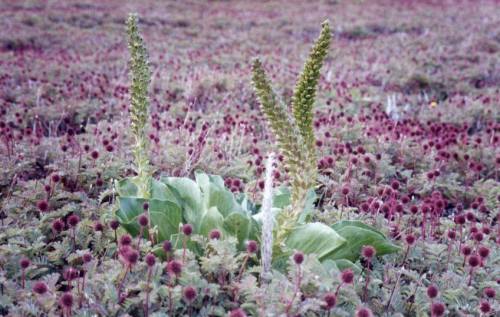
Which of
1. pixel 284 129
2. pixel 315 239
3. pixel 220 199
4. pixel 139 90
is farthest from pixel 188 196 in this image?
pixel 284 129

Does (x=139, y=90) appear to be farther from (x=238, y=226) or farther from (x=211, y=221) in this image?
(x=238, y=226)

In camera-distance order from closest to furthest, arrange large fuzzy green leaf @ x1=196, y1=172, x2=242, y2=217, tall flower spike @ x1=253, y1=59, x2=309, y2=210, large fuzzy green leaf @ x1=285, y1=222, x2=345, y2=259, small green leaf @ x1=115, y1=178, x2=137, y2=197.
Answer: tall flower spike @ x1=253, y1=59, x2=309, y2=210 < large fuzzy green leaf @ x1=285, y1=222, x2=345, y2=259 < large fuzzy green leaf @ x1=196, y1=172, x2=242, y2=217 < small green leaf @ x1=115, y1=178, x2=137, y2=197

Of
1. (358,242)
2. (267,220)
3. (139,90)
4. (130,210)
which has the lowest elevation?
(358,242)

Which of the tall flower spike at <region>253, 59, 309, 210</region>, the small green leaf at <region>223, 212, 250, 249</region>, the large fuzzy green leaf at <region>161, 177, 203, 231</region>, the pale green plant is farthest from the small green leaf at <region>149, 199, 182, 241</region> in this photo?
the tall flower spike at <region>253, 59, 309, 210</region>

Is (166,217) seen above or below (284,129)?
below

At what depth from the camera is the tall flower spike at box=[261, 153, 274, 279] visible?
2.58m

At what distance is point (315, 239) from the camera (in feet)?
9.66

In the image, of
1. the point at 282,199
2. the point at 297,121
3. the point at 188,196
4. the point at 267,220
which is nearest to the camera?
the point at 267,220

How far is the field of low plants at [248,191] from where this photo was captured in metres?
2.55

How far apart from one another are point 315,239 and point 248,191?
50.1 inches

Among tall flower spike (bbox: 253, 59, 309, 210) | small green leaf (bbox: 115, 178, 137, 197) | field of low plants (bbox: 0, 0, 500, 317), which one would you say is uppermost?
tall flower spike (bbox: 253, 59, 309, 210)

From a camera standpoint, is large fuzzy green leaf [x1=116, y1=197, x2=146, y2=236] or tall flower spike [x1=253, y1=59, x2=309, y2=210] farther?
large fuzzy green leaf [x1=116, y1=197, x2=146, y2=236]

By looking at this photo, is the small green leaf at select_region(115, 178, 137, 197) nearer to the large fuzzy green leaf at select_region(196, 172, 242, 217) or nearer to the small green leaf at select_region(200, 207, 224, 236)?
the large fuzzy green leaf at select_region(196, 172, 242, 217)

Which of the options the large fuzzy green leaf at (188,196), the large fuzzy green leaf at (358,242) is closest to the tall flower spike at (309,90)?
the large fuzzy green leaf at (358,242)
